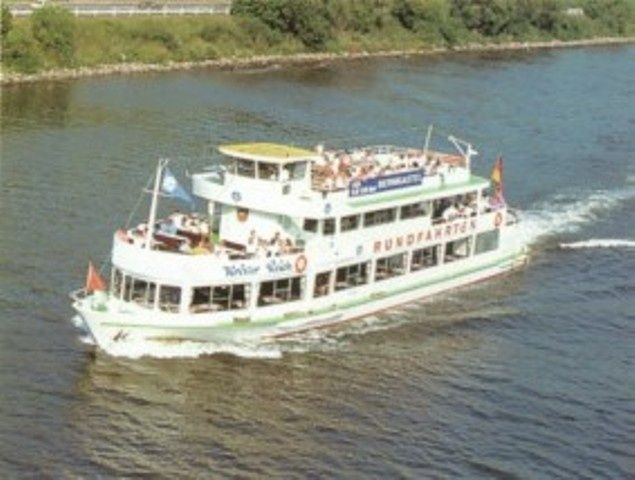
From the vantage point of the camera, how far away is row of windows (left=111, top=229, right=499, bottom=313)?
47812mm

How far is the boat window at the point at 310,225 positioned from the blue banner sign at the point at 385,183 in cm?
216

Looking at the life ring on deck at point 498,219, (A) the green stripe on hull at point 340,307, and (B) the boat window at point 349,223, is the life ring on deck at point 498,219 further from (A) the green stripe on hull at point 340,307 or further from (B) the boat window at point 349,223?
(B) the boat window at point 349,223

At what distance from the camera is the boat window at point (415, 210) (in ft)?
185

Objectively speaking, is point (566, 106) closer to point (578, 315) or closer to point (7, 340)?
point (578, 315)

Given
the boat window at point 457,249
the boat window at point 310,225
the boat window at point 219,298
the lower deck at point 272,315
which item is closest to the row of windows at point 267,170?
the boat window at point 310,225

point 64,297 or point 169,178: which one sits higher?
point 169,178

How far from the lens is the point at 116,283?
1922 inches

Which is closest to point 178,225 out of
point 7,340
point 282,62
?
point 7,340

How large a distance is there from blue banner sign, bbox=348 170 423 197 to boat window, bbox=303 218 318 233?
216 cm

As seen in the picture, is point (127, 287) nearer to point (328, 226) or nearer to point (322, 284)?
point (322, 284)

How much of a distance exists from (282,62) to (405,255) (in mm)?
83397

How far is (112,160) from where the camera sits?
7944cm

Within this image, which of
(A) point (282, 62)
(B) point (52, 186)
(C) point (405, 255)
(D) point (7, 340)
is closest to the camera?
(D) point (7, 340)

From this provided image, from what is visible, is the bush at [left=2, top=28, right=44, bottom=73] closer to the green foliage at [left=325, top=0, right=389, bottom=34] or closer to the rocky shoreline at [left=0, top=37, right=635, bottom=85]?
the rocky shoreline at [left=0, top=37, right=635, bottom=85]
